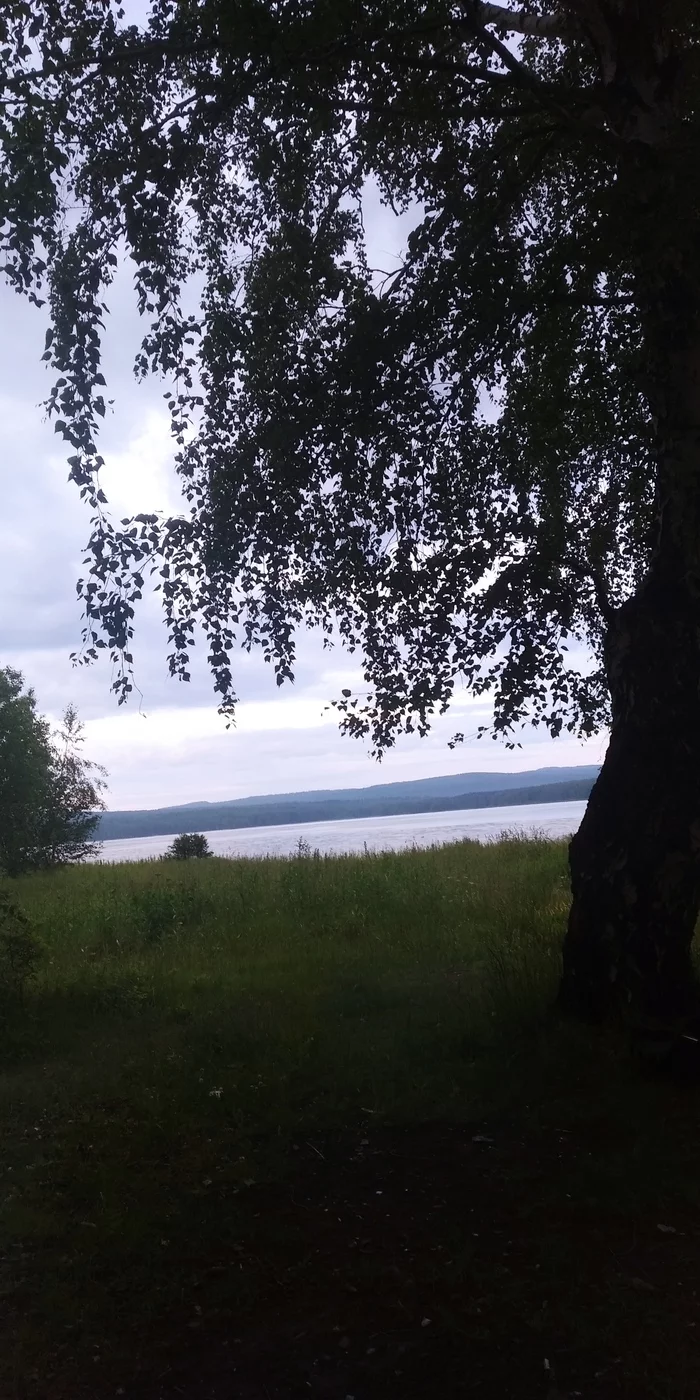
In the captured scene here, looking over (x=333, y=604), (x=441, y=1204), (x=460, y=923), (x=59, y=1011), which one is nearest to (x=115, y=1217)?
(x=441, y=1204)

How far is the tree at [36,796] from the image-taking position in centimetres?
2727

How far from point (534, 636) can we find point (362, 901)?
600 centimetres

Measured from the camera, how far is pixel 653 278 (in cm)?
628

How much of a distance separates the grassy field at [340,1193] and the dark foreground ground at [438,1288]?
0.01 meters

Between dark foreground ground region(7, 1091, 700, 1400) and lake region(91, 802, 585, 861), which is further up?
lake region(91, 802, 585, 861)

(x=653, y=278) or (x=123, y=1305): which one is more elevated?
(x=653, y=278)

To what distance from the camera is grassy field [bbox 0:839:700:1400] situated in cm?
366

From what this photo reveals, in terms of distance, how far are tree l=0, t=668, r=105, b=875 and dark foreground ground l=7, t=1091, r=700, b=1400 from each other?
22.3m

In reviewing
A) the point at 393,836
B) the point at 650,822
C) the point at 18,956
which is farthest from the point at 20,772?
the point at 650,822

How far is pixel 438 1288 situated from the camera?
4082 millimetres

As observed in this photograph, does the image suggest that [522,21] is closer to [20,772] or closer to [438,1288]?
[438,1288]

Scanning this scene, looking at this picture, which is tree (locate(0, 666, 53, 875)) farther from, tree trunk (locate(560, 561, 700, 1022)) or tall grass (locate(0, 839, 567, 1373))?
tree trunk (locate(560, 561, 700, 1022))

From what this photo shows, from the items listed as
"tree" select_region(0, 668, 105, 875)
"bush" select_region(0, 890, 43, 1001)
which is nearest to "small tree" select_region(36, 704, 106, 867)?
"tree" select_region(0, 668, 105, 875)

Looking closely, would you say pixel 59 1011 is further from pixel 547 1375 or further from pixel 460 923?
pixel 547 1375
